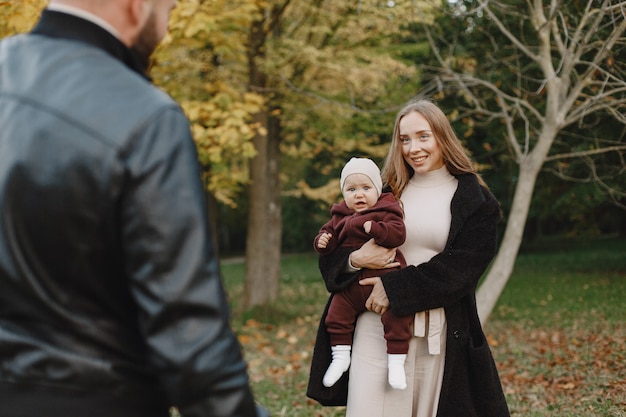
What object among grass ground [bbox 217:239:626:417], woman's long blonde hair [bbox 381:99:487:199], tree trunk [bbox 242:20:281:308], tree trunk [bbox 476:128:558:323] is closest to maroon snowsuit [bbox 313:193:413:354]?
woman's long blonde hair [bbox 381:99:487:199]

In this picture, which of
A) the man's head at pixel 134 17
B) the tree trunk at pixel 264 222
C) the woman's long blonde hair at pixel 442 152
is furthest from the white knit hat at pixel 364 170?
the tree trunk at pixel 264 222

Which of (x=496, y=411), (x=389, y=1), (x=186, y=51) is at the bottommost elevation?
(x=496, y=411)

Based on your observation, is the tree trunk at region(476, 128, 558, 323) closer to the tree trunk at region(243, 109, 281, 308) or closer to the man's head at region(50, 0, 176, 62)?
the tree trunk at region(243, 109, 281, 308)

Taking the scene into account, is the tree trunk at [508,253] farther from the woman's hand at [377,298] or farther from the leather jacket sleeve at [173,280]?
the leather jacket sleeve at [173,280]

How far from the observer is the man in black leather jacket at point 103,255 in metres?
1.21

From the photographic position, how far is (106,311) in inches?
51.1

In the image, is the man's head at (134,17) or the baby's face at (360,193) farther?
the baby's face at (360,193)

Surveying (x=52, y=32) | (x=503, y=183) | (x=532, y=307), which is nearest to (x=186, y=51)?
(x=532, y=307)

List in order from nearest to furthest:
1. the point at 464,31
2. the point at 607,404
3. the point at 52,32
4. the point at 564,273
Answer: the point at 52,32, the point at 607,404, the point at 464,31, the point at 564,273

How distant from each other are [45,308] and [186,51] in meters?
10.8

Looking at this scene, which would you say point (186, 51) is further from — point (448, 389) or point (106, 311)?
point (106, 311)

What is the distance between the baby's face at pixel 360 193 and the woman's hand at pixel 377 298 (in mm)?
363

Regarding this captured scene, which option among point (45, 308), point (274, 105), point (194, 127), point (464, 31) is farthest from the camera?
point (464, 31)

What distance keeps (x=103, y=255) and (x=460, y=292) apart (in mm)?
2468
